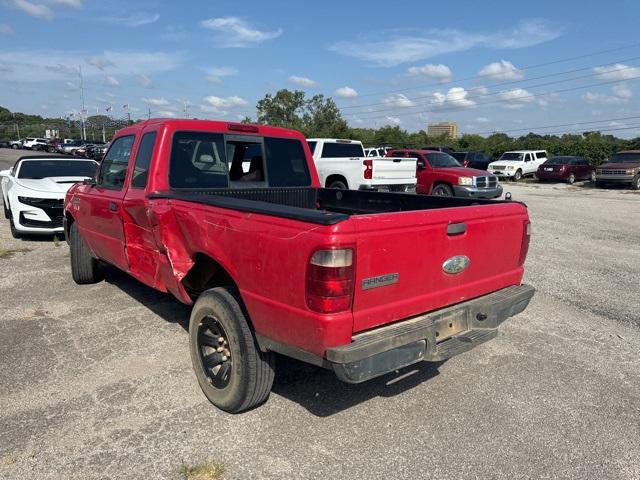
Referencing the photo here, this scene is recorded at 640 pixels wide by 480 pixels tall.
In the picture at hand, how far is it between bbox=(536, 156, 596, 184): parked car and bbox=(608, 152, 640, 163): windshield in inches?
107

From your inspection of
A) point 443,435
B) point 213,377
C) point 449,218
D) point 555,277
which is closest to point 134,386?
point 213,377

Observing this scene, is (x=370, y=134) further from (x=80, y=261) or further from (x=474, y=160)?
(x=80, y=261)

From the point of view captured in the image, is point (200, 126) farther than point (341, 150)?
No

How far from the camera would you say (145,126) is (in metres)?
4.63

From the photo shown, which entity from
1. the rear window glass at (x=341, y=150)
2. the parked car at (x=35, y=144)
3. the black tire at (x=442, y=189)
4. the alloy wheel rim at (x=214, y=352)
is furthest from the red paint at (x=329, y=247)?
the parked car at (x=35, y=144)

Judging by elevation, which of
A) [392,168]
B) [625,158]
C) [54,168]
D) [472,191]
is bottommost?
[472,191]

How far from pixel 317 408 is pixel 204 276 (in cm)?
127

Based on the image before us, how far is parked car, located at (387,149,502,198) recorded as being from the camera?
51.7 feet

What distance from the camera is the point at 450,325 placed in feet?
10.5

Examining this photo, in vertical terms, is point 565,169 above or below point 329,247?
above

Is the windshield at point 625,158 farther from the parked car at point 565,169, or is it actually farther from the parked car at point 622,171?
the parked car at point 565,169

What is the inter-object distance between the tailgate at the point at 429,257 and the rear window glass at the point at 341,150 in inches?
458

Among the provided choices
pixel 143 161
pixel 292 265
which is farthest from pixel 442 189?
pixel 292 265

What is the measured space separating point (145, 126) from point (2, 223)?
8.77 m
